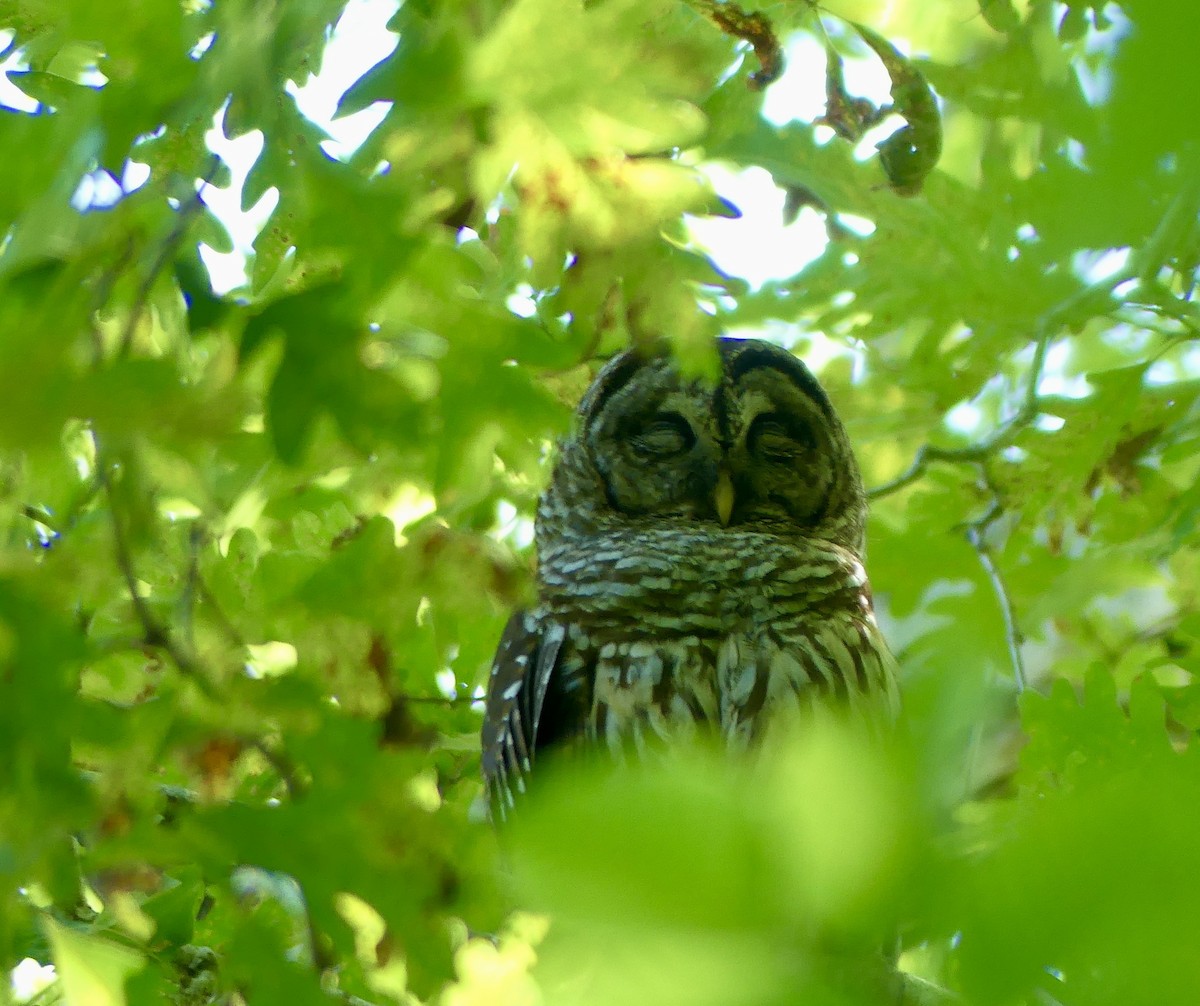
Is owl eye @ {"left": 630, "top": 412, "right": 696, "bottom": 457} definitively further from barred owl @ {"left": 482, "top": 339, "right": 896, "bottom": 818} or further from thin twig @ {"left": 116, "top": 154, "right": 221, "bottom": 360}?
thin twig @ {"left": 116, "top": 154, "right": 221, "bottom": 360}

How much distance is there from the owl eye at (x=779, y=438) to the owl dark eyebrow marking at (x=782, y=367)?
0.26 feet

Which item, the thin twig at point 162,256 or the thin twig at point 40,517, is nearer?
the thin twig at point 162,256

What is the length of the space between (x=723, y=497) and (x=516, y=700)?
2.72ft

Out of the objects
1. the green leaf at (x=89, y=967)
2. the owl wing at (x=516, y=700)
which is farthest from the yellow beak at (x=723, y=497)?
the green leaf at (x=89, y=967)

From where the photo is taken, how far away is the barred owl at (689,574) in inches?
113

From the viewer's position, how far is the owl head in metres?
3.46

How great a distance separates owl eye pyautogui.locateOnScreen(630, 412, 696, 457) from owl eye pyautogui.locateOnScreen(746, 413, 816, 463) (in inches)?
6.9

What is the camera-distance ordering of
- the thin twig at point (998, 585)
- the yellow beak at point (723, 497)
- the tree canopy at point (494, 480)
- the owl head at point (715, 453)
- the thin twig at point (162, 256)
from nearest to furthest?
the tree canopy at point (494, 480) < the thin twig at point (162, 256) < the thin twig at point (998, 585) < the yellow beak at point (723, 497) < the owl head at point (715, 453)

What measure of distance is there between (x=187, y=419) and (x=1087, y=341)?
12.4 feet

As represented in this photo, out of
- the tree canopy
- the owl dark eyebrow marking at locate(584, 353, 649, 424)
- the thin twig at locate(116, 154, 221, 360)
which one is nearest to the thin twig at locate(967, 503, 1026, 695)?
the tree canopy

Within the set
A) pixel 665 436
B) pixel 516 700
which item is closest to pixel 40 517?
pixel 516 700

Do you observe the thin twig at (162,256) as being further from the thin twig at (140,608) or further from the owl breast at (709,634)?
the owl breast at (709,634)

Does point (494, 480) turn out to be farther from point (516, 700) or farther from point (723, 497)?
point (723, 497)

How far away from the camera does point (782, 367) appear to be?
349 cm
